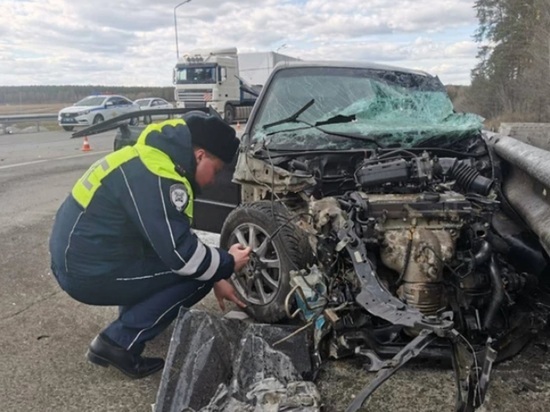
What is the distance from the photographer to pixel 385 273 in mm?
2748

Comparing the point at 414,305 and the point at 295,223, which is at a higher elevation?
the point at 295,223

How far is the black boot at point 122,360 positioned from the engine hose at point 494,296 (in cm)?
169

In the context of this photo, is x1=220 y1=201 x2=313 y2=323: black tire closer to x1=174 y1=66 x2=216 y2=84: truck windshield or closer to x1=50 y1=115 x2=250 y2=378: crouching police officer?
x1=50 y1=115 x2=250 y2=378: crouching police officer

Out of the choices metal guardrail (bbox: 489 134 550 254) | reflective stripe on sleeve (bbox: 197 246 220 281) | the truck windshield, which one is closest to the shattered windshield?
metal guardrail (bbox: 489 134 550 254)

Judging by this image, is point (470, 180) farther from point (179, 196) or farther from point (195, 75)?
point (195, 75)

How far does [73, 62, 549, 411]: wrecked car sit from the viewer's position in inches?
97.5

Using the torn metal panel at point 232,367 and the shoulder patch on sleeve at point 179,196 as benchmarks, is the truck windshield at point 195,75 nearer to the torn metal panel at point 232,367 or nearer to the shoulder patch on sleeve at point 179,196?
the shoulder patch on sleeve at point 179,196

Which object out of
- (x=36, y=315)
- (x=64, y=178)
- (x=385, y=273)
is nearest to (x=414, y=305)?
(x=385, y=273)

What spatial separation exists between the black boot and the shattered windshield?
157cm

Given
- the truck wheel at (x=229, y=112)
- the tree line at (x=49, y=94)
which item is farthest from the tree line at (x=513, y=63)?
the tree line at (x=49, y=94)

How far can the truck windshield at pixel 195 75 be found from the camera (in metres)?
23.5

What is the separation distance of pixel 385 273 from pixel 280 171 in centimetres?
91

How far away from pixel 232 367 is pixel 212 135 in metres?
1.16

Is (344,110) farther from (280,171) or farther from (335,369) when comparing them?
(335,369)
